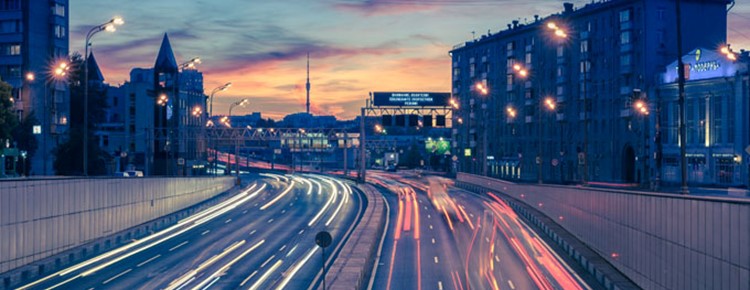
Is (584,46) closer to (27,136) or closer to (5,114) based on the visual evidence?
(27,136)

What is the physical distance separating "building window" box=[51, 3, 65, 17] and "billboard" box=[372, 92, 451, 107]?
3818cm

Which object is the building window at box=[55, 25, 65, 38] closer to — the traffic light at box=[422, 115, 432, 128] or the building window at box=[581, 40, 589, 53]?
the traffic light at box=[422, 115, 432, 128]

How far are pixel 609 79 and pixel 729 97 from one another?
28.5m

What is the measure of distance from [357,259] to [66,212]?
15.1m

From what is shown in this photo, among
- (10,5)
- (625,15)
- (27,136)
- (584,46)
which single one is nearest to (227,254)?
(27,136)

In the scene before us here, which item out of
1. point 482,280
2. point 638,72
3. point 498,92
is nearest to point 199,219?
point 482,280

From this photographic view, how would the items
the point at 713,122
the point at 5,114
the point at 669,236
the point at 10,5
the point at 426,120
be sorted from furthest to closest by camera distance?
the point at 426,120, the point at 10,5, the point at 713,122, the point at 5,114, the point at 669,236

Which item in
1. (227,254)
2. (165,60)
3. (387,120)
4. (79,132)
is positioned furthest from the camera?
(165,60)

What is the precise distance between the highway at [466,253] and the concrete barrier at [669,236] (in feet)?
8.48

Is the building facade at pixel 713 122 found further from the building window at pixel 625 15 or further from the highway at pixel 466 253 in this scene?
the highway at pixel 466 253

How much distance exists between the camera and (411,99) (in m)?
97.8

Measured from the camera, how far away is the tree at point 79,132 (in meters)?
82.7

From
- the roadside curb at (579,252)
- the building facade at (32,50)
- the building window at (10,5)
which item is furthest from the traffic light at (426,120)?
the building window at (10,5)

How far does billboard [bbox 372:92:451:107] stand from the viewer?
97.8 metres
